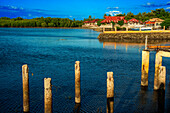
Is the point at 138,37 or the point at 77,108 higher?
the point at 138,37

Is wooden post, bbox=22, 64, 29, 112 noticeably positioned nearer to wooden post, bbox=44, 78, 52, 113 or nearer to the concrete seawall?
wooden post, bbox=44, 78, 52, 113

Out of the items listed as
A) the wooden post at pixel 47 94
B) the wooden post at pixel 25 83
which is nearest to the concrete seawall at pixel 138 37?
the wooden post at pixel 25 83

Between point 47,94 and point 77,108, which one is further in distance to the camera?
point 77,108

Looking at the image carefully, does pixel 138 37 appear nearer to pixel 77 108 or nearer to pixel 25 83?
pixel 77 108

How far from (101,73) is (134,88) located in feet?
23.5

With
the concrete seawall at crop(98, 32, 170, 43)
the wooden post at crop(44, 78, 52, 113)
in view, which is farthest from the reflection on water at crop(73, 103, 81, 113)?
the concrete seawall at crop(98, 32, 170, 43)

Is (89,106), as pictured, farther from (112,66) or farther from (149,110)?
(112,66)

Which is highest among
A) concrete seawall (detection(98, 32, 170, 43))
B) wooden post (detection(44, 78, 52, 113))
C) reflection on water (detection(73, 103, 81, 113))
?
concrete seawall (detection(98, 32, 170, 43))

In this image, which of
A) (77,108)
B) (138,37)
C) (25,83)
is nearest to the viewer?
(25,83)

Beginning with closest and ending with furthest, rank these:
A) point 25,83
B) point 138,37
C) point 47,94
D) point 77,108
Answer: point 47,94 → point 25,83 → point 77,108 → point 138,37

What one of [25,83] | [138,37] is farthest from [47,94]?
[138,37]

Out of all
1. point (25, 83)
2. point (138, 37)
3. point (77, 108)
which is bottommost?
point (77, 108)

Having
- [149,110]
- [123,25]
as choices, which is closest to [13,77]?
[149,110]

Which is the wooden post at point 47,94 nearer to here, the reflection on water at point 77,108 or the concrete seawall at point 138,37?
the reflection on water at point 77,108
